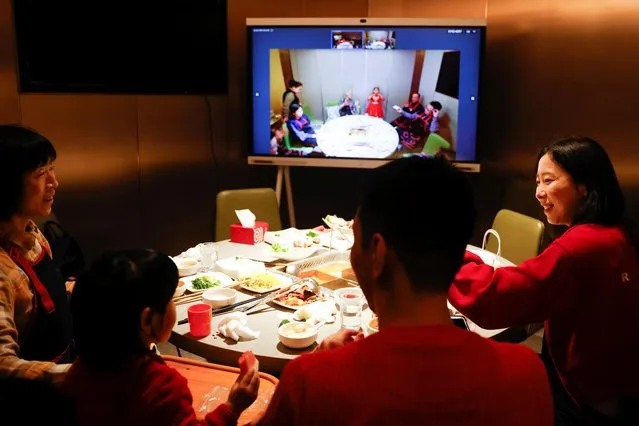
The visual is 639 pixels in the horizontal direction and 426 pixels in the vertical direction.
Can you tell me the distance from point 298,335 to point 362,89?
272cm

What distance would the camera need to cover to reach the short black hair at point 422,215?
1.01 meters

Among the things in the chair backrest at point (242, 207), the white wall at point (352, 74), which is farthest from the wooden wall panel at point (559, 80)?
the chair backrest at point (242, 207)

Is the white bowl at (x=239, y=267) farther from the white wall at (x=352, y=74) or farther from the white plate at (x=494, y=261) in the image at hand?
the white wall at (x=352, y=74)

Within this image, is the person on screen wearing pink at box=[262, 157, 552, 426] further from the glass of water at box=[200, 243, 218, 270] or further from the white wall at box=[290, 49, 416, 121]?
the white wall at box=[290, 49, 416, 121]

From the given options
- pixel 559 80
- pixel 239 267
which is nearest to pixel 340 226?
pixel 239 267

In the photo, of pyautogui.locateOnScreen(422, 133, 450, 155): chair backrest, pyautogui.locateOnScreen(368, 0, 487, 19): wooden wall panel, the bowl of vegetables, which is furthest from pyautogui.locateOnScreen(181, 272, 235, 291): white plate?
pyautogui.locateOnScreen(368, 0, 487, 19): wooden wall panel

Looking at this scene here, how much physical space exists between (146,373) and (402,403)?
0.65m

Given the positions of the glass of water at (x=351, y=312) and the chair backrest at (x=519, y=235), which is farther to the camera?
the chair backrest at (x=519, y=235)

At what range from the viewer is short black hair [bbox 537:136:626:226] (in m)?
1.80

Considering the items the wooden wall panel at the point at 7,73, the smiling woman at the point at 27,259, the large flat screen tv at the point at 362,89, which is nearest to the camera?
the smiling woman at the point at 27,259

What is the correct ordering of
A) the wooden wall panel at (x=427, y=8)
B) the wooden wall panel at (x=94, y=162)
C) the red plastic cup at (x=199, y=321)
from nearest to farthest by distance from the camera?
1. the red plastic cup at (x=199, y=321)
2. the wooden wall panel at (x=94, y=162)
3. the wooden wall panel at (x=427, y=8)

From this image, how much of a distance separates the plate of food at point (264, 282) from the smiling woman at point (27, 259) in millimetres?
676

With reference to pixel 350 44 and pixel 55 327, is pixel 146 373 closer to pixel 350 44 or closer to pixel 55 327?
pixel 55 327

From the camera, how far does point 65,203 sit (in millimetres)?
3943
